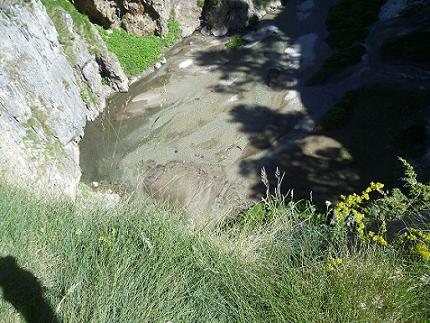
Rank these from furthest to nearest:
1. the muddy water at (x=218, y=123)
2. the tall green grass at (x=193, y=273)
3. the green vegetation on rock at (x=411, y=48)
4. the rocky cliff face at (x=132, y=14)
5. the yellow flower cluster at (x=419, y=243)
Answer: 1. the rocky cliff face at (x=132, y=14)
2. the green vegetation on rock at (x=411, y=48)
3. the muddy water at (x=218, y=123)
4. the yellow flower cluster at (x=419, y=243)
5. the tall green grass at (x=193, y=273)

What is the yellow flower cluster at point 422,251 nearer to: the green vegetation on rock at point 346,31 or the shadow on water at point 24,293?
the shadow on water at point 24,293

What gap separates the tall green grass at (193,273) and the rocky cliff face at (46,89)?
29.4ft

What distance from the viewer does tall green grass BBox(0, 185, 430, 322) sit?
357 centimetres

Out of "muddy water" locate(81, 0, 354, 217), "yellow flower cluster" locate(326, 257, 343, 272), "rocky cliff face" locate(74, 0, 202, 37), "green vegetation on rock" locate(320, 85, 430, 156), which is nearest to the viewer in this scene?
"yellow flower cluster" locate(326, 257, 343, 272)

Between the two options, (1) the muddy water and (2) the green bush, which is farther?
(2) the green bush

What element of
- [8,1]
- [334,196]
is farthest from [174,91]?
[334,196]

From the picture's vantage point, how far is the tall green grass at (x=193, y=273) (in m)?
3.57

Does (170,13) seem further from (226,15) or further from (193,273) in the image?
(193,273)

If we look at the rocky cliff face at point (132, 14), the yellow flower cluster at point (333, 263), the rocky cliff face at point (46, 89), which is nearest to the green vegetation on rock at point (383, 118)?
the rocky cliff face at point (46, 89)

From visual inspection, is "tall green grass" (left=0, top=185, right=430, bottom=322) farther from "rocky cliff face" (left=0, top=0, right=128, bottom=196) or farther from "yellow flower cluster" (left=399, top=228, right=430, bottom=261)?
"rocky cliff face" (left=0, top=0, right=128, bottom=196)

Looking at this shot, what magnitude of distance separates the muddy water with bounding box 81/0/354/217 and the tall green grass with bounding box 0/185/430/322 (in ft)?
28.7

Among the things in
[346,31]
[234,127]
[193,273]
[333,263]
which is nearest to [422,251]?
[333,263]

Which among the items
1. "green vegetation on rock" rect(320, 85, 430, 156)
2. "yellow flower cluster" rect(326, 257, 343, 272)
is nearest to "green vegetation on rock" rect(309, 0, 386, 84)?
"green vegetation on rock" rect(320, 85, 430, 156)

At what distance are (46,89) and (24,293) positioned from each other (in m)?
15.5
